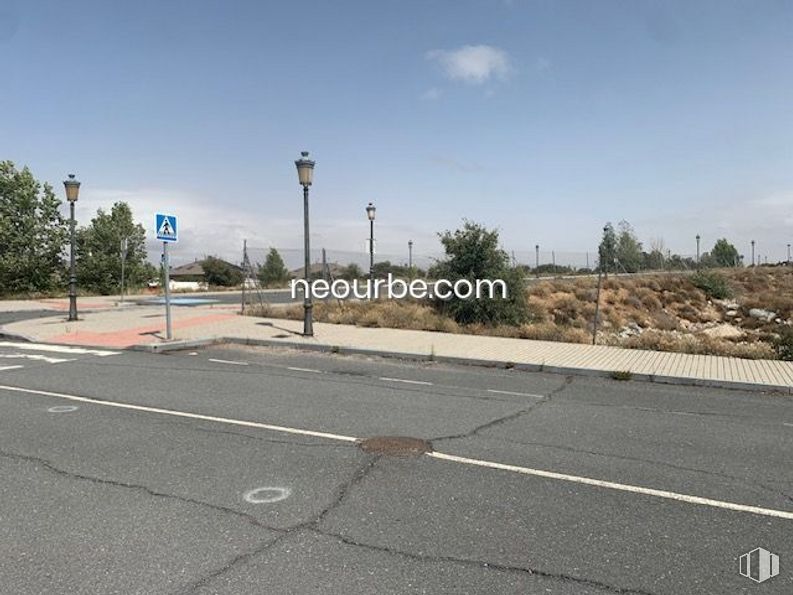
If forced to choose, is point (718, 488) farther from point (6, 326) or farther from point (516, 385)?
point (6, 326)

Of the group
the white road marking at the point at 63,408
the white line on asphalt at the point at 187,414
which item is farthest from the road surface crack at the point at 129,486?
the white line on asphalt at the point at 187,414

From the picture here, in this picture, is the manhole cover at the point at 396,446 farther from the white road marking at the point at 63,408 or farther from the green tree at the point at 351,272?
the green tree at the point at 351,272

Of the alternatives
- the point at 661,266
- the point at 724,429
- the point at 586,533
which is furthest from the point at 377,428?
the point at 661,266

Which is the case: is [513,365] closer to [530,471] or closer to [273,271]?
[530,471]

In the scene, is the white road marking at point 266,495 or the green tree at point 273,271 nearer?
the white road marking at point 266,495

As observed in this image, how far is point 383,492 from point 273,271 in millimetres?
40687

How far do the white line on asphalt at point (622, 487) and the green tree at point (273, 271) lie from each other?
31208 millimetres

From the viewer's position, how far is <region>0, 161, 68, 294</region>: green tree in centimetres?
3150

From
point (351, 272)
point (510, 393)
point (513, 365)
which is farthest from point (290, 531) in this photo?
point (351, 272)

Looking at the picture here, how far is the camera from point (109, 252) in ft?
122

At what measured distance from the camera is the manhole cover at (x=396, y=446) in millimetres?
5785

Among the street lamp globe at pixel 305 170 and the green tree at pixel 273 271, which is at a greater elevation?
the street lamp globe at pixel 305 170

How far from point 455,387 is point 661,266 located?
5238 cm

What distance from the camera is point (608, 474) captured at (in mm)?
5309
